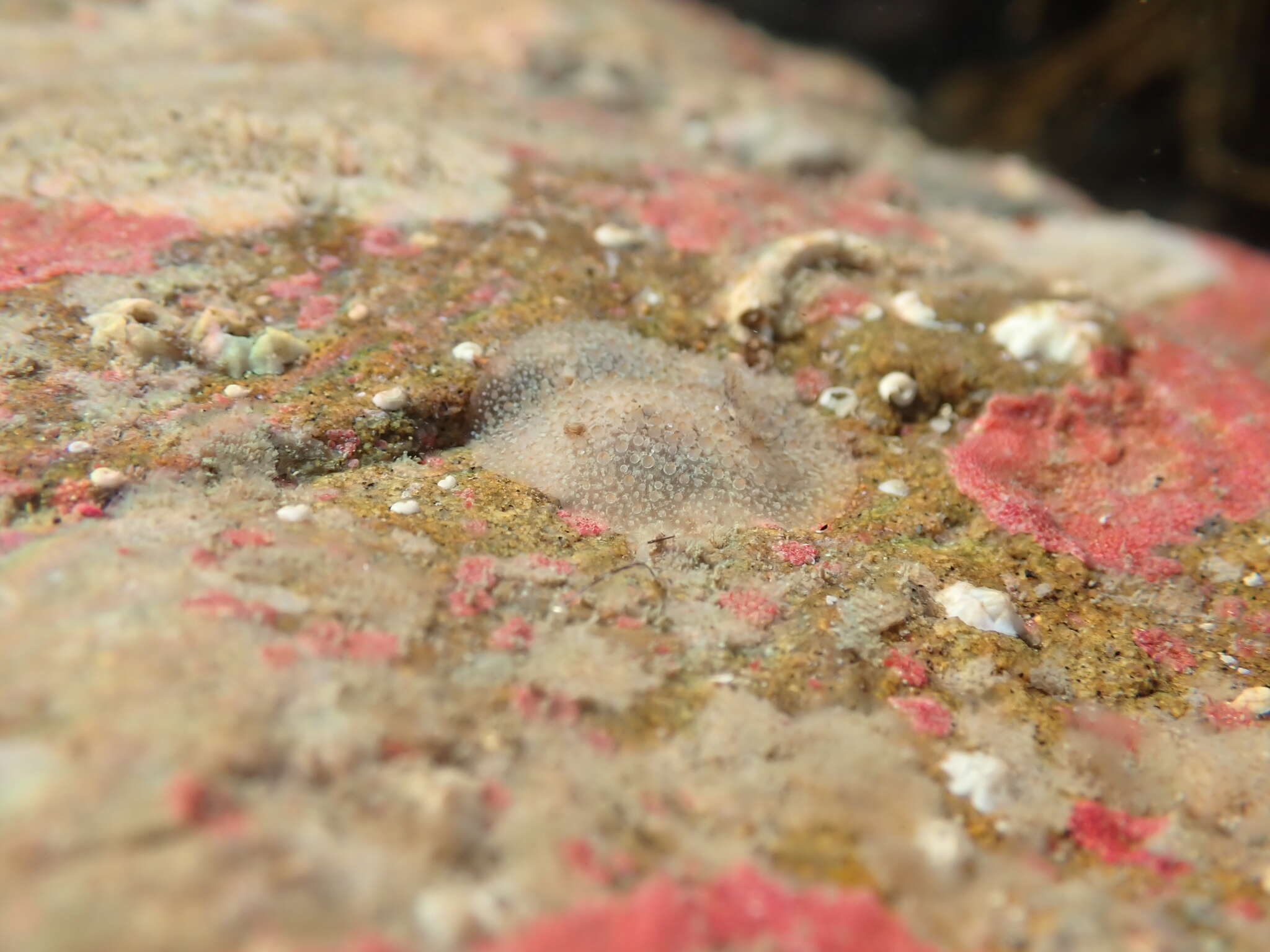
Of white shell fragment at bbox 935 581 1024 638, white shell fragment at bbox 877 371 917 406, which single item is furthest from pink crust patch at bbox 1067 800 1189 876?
white shell fragment at bbox 877 371 917 406

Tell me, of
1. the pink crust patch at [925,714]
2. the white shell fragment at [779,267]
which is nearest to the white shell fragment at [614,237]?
the white shell fragment at [779,267]

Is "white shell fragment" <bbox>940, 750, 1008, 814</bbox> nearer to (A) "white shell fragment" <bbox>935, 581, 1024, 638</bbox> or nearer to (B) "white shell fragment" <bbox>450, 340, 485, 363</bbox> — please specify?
(A) "white shell fragment" <bbox>935, 581, 1024, 638</bbox>

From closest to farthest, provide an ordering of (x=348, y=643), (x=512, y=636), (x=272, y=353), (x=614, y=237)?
(x=348, y=643)
(x=512, y=636)
(x=272, y=353)
(x=614, y=237)

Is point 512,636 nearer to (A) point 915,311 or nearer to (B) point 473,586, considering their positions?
(B) point 473,586

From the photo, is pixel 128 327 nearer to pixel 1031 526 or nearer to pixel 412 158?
pixel 412 158

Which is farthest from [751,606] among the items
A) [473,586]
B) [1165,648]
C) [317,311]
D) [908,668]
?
[317,311]

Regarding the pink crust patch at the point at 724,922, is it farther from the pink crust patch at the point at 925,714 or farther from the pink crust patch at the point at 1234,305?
the pink crust patch at the point at 1234,305

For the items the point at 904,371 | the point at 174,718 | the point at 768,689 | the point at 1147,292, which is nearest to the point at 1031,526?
the point at 904,371
